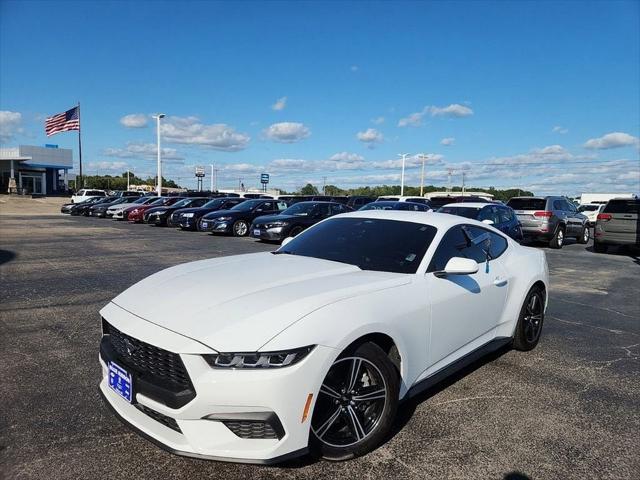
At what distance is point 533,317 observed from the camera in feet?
16.6

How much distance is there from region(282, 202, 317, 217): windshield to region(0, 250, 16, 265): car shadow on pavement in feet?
26.6

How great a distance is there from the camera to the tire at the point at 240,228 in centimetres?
1873

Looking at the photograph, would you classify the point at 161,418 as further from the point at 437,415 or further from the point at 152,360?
the point at 437,415

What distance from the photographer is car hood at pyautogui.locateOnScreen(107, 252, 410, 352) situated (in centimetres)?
254

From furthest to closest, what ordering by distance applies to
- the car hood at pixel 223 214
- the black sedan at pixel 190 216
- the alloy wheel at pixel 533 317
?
the black sedan at pixel 190 216, the car hood at pixel 223 214, the alloy wheel at pixel 533 317

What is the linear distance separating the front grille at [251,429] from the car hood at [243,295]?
36cm

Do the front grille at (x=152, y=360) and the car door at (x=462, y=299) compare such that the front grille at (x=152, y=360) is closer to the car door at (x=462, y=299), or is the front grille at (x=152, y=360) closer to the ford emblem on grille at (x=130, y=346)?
the ford emblem on grille at (x=130, y=346)

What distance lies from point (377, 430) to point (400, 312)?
74 cm

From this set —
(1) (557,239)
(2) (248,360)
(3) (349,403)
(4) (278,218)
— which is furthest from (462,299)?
(1) (557,239)

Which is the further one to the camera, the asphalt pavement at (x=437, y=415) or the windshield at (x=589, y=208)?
the windshield at (x=589, y=208)

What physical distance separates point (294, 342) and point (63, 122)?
49.7 m

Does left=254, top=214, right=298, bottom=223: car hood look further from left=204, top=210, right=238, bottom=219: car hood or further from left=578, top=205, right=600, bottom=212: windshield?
left=578, top=205, right=600, bottom=212: windshield

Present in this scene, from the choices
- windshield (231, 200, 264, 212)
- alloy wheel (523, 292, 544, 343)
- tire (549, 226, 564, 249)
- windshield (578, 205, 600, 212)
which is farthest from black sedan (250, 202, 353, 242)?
windshield (578, 205, 600, 212)

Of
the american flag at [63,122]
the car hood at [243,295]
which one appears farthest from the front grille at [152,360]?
the american flag at [63,122]
